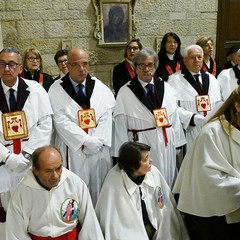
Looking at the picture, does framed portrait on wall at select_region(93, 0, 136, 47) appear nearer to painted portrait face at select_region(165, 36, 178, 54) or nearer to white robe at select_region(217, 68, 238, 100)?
painted portrait face at select_region(165, 36, 178, 54)

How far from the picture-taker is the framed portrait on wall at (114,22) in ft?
20.4

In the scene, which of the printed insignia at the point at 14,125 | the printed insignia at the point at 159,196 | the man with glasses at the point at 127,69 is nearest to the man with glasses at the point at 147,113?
the printed insignia at the point at 159,196

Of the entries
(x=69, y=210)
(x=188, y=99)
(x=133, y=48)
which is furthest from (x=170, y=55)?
(x=69, y=210)

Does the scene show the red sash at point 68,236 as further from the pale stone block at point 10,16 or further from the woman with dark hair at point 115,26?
the woman with dark hair at point 115,26

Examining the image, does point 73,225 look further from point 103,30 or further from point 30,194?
point 103,30

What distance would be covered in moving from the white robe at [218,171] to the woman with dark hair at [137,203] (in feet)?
2.07

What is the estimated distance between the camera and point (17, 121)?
10.2 feet

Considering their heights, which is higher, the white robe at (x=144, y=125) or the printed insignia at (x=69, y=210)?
the white robe at (x=144, y=125)

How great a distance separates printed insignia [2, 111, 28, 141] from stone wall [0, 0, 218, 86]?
297cm

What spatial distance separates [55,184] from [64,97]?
3.34ft

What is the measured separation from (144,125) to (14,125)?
1264 millimetres

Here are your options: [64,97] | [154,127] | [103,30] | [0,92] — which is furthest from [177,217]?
[103,30]

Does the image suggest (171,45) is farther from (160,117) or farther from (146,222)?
(146,222)

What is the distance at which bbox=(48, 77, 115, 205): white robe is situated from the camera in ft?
10.9
